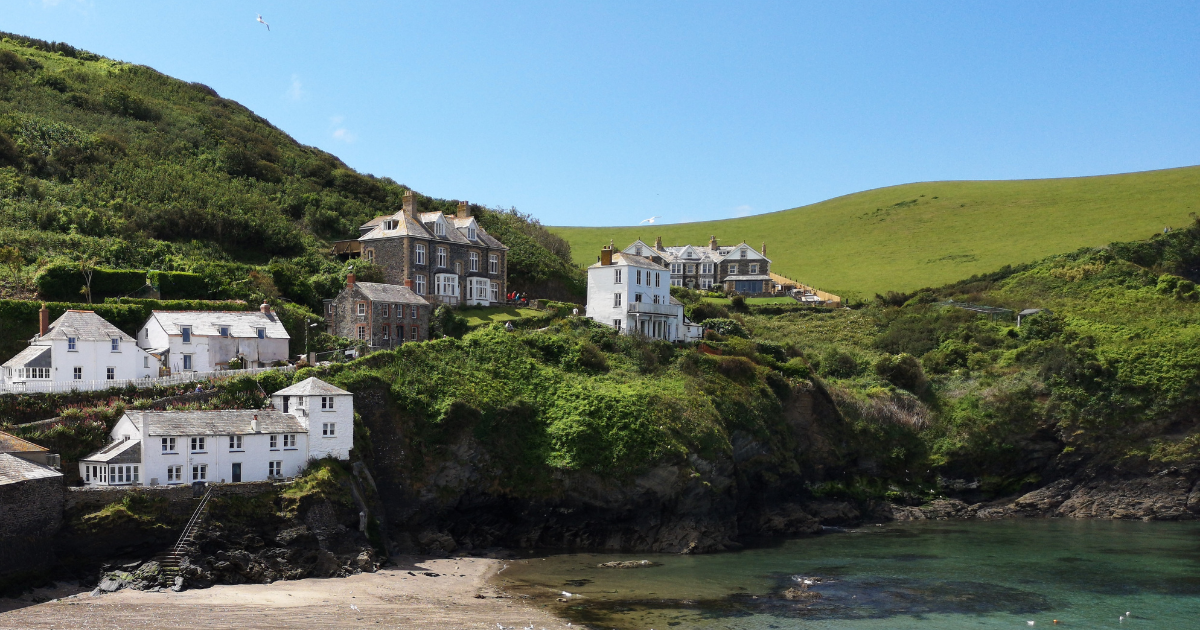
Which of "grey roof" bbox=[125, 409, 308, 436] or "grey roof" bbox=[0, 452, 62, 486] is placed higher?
"grey roof" bbox=[125, 409, 308, 436]

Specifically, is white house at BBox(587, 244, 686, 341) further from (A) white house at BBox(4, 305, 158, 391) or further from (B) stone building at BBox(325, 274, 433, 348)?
(A) white house at BBox(4, 305, 158, 391)

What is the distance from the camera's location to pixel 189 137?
318 feet

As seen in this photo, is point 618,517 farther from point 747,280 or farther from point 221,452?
point 747,280

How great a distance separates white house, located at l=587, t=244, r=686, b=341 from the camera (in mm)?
70812

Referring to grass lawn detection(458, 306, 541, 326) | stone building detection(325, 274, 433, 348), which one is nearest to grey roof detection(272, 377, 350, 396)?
stone building detection(325, 274, 433, 348)

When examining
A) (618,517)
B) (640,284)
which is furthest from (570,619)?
(640,284)

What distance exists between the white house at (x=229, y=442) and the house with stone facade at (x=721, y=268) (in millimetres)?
69253

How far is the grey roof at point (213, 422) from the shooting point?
139ft

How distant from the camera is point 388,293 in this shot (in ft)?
211

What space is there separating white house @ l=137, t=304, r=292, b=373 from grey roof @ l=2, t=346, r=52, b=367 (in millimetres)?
6038

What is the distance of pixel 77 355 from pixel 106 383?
2.93m

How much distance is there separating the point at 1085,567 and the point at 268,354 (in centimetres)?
4415

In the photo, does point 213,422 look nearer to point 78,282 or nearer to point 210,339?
point 210,339

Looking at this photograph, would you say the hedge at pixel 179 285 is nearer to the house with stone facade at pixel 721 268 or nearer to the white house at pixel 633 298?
the white house at pixel 633 298
